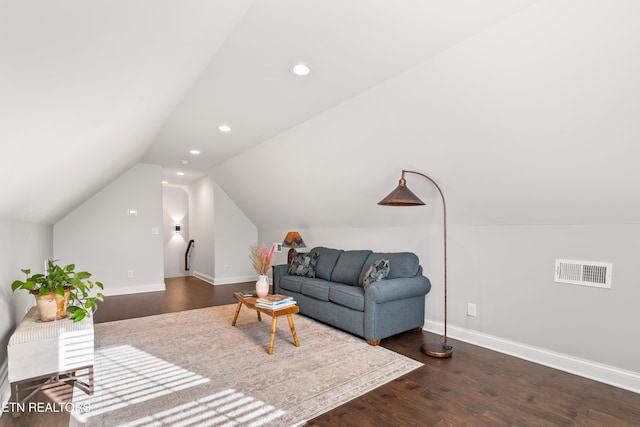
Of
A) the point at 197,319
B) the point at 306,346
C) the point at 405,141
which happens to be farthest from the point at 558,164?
the point at 197,319

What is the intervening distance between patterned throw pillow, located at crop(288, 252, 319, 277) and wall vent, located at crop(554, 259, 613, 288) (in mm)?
2985

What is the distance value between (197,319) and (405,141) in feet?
11.2

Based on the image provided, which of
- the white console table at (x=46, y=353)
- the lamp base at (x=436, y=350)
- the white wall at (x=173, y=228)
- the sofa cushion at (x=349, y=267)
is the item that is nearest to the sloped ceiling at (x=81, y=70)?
the white console table at (x=46, y=353)

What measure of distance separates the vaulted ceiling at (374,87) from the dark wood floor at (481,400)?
1355 millimetres

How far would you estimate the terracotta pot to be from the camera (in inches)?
89.0

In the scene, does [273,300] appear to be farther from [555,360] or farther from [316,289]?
[555,360]

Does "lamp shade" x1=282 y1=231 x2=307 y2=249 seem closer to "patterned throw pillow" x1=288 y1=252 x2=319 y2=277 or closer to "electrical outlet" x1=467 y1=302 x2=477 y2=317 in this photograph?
"patterned throw pillow" x1=288 y1=252 x2=319 y2=277

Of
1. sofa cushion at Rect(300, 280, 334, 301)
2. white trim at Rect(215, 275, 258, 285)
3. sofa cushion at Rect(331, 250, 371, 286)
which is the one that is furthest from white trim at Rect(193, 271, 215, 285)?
sofa cushion at Rect(331, 250, 371, 286)

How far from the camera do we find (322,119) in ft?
11.6

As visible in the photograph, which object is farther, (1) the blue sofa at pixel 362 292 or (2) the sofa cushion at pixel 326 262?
(2) the sofa cushion at pixel 326 262

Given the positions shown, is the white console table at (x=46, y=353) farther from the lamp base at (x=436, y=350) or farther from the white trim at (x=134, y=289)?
the white trim at (x=134, y=289)

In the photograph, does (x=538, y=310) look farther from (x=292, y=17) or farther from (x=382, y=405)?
(x=292, y=17)

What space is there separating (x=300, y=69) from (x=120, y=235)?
5.13 meters

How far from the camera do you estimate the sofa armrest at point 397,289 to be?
3.30 meters
